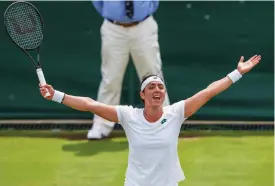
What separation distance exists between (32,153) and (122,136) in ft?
3.75

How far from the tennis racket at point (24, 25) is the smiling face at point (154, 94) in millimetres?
1137

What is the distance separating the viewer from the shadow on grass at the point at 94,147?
8555 millimetres

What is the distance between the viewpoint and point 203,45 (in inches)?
378

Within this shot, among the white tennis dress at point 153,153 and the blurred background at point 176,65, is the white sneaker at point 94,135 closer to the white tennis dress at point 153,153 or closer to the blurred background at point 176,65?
the blurred background at point 176,65

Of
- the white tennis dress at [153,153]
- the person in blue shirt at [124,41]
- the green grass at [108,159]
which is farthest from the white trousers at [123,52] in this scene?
the white tennis dress at [153,153]

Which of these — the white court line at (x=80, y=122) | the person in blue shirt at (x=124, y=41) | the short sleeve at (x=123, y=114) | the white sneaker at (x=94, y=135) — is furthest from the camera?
the white court line at (x=80, y=122)

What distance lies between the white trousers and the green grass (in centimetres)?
60

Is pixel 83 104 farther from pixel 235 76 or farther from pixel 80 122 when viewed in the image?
pixel 80 122

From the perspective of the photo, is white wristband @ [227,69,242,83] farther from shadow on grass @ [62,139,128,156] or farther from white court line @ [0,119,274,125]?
white court line @ [0,119,274,125]

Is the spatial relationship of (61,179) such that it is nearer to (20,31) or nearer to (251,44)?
(20,31)

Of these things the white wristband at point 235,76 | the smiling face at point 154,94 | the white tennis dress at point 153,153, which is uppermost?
the white wristband at point 235,76

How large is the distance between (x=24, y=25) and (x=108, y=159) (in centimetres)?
210

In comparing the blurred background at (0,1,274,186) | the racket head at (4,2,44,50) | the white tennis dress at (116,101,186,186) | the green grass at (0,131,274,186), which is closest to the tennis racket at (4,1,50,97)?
the racket head at (4,2,44,50)

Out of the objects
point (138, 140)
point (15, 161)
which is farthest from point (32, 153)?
point (138, 140)
